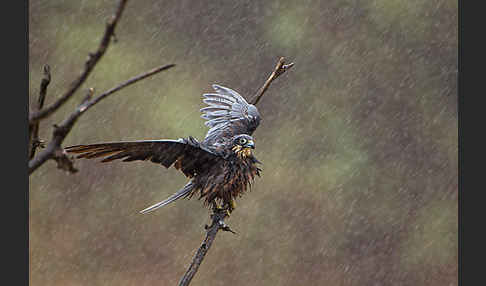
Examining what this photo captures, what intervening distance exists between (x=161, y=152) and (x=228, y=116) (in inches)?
16.2

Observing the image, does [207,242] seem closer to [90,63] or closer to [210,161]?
[210,161]

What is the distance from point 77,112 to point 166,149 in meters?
0.70

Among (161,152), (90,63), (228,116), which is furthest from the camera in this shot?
(228,116)

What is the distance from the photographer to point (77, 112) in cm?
111

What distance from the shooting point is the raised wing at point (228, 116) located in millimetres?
2059

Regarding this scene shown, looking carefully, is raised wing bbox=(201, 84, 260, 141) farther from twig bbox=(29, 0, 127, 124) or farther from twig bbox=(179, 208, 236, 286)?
twig bbox=(29, 0, 127, 124)

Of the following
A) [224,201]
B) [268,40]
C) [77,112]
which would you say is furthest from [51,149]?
[268,40]

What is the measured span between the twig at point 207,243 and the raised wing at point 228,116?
0.94ft

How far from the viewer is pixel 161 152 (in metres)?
1.81

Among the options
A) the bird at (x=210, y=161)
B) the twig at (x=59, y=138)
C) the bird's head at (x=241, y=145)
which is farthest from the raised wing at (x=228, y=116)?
the twig at (x=59, y=138)

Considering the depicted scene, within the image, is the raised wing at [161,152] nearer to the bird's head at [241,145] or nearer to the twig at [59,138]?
the bird's head at [241,145]

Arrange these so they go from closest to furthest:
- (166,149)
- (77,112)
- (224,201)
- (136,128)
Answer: (77,112) < (166,149) < (224,201) < (136,128)

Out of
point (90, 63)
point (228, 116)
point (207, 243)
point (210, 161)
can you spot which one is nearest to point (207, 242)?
point (207, 243)

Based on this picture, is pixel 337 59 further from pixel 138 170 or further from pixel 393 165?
pixel 138 170
